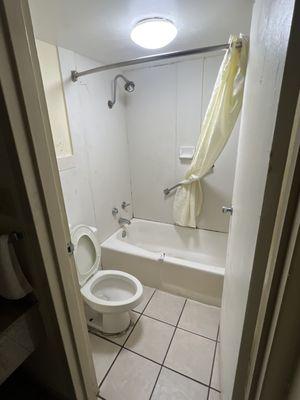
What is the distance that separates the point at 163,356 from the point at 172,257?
0.81 meters

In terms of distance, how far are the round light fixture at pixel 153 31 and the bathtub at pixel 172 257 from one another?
1.71 metres

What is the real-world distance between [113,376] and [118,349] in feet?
0.57

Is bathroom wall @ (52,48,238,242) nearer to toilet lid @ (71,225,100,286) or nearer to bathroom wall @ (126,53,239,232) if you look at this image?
bathroom wall @ (126,53,239,232)

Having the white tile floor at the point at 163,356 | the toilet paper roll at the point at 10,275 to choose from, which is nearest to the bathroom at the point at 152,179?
the white tile floor at the point at 163,356

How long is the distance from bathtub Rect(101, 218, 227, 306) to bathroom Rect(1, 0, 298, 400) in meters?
0.01

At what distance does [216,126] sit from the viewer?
1662 millimetres

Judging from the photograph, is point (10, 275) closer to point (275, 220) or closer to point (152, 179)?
point (275, 220)

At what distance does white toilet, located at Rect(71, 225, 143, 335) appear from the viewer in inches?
61.1

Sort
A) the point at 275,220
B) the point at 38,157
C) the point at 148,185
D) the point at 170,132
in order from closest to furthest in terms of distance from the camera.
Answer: the point at 275,220, the point at 38,157, the point at 170,132, the point at 148,185

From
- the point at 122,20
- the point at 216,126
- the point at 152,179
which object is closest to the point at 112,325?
the point at 152,179

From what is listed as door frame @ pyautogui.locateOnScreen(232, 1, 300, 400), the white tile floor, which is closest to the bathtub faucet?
the white tile floor

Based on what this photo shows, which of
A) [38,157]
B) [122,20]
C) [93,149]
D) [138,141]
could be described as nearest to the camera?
[38,157]

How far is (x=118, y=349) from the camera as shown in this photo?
4.86 feet

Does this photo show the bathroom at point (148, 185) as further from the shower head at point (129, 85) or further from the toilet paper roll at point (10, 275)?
the toilet paper roll at point (10, 275)
